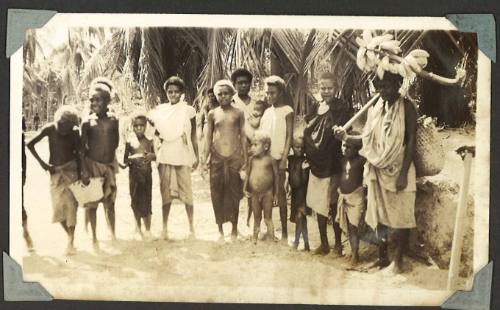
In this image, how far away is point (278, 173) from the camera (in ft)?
7.77

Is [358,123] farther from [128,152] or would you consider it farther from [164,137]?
[128,152]

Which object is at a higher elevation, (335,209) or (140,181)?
(140,181)

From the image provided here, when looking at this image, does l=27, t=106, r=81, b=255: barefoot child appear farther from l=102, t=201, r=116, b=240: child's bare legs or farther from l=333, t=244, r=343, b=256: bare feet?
l=333, t=244, r=343, b=256: bare feet

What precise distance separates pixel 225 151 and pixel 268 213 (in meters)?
0.30

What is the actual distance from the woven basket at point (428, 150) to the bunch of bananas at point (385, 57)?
211 millimetres

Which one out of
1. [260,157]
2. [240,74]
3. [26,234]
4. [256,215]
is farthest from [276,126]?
[26,234]

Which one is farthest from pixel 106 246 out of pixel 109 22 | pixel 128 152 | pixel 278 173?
pixel 109 22

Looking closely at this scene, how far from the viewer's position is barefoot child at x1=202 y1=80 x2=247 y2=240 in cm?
237

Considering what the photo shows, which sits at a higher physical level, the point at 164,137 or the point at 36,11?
the point at 36,11

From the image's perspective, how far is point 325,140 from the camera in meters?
2.35

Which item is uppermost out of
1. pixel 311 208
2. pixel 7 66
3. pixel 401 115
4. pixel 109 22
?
pixel 109 22

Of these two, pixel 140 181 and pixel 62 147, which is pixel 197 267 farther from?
pixel 62 147

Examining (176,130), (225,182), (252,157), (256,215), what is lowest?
(256,215)

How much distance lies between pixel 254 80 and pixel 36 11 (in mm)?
929
